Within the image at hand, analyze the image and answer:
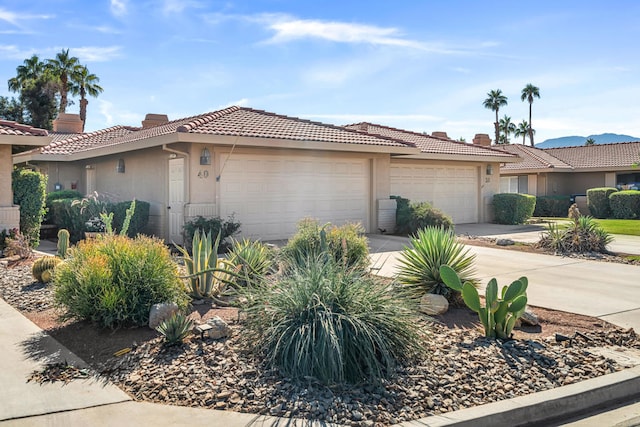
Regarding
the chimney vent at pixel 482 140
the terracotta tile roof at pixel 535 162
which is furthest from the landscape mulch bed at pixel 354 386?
the terracotta tile roof at pixel 535 162

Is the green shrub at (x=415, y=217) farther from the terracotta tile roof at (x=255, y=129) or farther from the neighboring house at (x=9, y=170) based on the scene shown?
the neighboring house at (x=9, y=170)

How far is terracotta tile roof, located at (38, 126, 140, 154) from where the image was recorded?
20.9m

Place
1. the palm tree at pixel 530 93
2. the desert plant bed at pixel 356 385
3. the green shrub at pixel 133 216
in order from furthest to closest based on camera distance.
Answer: the palm tree at pixel 530 93
the green shrub at pixel 133 216
the desert plant bed at pixel 356 385

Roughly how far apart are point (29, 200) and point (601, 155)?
101 feet

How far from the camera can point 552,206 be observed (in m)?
30.9

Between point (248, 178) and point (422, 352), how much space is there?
11038 mm

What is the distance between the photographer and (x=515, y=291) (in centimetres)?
597

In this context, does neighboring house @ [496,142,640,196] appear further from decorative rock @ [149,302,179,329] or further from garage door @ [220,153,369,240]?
decorative rock @ [149,302,179,329]

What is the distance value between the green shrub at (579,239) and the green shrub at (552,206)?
17.5 meters

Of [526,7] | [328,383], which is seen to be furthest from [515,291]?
[526,7]

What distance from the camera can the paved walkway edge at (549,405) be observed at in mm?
4270

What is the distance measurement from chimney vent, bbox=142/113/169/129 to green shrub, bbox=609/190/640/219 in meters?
20.3

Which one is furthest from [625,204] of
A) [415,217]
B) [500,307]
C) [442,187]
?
[500,307]

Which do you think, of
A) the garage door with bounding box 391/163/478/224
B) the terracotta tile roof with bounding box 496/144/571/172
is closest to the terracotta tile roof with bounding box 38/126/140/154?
the garage door with bounding box 391/163/478/224
